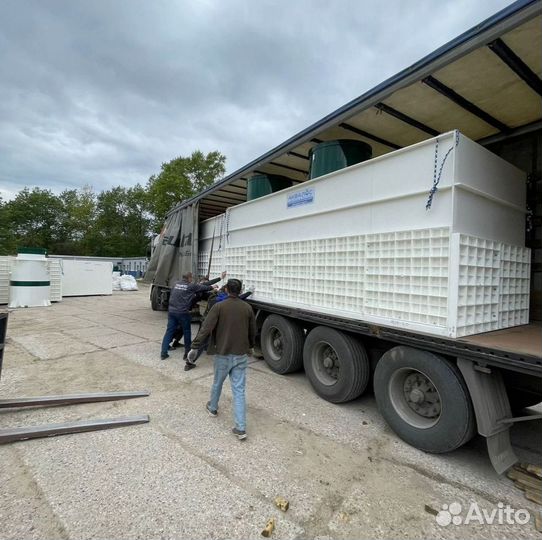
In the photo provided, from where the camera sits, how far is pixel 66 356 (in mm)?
5863

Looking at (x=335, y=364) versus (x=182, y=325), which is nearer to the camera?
(x=335, y=364)

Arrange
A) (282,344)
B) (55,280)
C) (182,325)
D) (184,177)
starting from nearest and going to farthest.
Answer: (282,344) < (182,325) < (55,280) < (184,177)

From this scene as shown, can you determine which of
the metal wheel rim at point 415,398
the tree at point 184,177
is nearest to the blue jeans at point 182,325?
the metal wheel rim at point 415,398

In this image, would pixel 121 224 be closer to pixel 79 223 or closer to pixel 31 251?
pixel 79 223

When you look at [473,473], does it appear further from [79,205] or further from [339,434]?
[79,205]

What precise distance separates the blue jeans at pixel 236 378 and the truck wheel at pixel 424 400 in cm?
145

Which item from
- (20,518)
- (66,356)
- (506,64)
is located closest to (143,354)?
(66,356)

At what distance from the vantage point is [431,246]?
295 centimetres

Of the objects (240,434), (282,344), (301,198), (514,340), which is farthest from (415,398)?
(301,198)

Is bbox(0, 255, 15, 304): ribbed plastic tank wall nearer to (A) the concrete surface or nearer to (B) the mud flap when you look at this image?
(A) the concrete surface

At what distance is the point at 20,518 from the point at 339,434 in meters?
2.70

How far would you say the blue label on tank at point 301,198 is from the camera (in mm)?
4398

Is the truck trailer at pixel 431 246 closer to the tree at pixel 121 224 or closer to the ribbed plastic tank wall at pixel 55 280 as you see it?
the ribbed plastic tank wall at pixel 55 280

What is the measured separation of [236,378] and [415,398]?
5.97 feet
